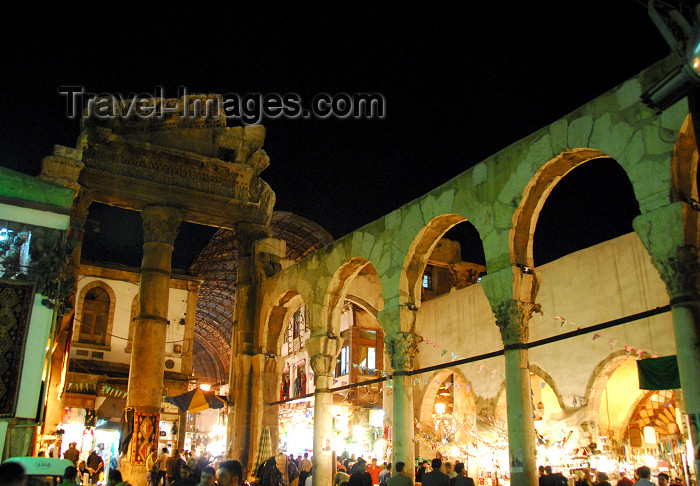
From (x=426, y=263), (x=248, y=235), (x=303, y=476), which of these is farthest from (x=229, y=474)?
(x=248, y=235)

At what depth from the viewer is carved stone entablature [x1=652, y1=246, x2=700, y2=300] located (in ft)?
22.9

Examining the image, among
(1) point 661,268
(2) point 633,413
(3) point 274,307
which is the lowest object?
(2) point 633,413

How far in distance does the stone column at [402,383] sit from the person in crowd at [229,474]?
689cm

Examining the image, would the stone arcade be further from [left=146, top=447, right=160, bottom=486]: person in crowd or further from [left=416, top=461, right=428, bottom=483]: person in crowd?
[left=416, top=461, right=428, bottom=483]: person in crowd

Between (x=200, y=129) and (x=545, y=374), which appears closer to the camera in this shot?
(x=545, y=374)

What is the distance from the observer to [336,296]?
14078mm

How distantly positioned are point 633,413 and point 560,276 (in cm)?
385

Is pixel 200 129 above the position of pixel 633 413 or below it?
above

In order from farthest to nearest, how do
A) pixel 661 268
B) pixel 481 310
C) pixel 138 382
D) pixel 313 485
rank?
1. pixel 481 310
2. pixel 138 382
3. pixel 313 485
4. pixel 661 268

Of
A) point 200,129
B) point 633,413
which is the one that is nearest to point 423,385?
point 633,413

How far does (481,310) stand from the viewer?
692 inches

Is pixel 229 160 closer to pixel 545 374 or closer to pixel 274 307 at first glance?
pixel 274 307

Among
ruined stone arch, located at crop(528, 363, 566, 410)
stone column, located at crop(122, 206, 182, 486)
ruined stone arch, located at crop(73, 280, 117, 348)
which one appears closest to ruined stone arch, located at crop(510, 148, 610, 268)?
ruined stone arch, located at crop(528, 363, 566, 410)

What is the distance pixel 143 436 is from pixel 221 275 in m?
17.3
